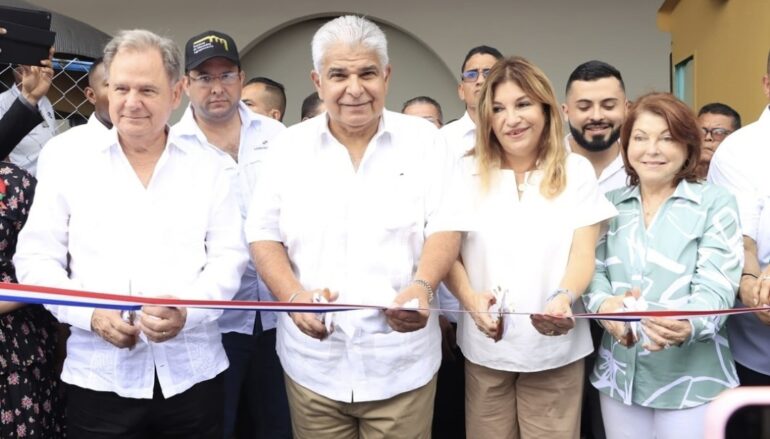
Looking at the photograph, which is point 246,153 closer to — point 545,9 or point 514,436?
point 514,436

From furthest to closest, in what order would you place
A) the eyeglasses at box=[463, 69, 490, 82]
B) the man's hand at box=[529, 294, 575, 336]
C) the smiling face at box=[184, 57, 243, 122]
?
the eyeglasses at box=[463, 69, 490, 82], the smiling face at box=[184, 57, 243, 122], the man's hand at box=[529, 294, 575, 336]

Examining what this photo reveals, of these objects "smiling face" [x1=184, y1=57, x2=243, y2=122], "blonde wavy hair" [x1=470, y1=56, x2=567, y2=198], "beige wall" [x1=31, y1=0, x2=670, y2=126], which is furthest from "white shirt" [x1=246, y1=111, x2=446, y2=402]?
"beige wall" [x1=31, y1=0, x2=670, y2=126]

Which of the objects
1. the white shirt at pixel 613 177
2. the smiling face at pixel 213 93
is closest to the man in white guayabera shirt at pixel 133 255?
the smiling face at pixel 213 93

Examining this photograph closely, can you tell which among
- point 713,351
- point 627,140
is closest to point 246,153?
point 627,140

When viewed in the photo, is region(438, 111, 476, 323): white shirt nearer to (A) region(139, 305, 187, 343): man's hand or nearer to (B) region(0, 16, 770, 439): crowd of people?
(B) region(0, 16, 770, 439): crowd of people

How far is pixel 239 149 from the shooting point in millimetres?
3498

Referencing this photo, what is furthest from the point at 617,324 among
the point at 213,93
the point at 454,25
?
the point at 454,25

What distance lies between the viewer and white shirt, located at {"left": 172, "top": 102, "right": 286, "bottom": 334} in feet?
10.8

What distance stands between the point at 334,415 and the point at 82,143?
4.07 ft

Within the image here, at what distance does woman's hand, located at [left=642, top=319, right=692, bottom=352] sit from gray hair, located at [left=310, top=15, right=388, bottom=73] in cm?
123

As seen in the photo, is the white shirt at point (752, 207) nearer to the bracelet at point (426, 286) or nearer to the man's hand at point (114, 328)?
the bracelet at point (426, 286)

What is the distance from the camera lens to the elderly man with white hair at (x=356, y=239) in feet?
8.36

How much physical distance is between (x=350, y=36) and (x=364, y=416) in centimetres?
126

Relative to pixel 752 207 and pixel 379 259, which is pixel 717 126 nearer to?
pixel 752 207
